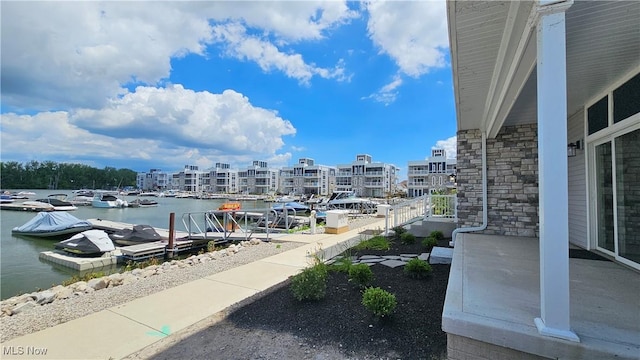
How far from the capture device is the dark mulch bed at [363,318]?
263 centimetres

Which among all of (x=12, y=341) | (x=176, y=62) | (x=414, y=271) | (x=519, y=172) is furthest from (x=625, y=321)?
(x=176, y=62)

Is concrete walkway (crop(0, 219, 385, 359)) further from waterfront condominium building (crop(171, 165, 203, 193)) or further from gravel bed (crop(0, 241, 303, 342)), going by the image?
waterfront condominium building (crop(171, 165, 203, 193))

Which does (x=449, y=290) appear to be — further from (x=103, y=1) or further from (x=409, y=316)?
(x=103, y=1)

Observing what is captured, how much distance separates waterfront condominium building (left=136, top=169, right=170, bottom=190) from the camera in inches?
3853

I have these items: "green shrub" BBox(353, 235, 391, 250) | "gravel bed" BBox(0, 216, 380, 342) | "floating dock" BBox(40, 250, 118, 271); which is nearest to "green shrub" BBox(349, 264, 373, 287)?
"green shrub" BBox(353, 235, 391, 250)

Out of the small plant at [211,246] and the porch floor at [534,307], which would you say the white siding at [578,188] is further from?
the small plant at [211,246]

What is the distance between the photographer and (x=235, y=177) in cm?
7700

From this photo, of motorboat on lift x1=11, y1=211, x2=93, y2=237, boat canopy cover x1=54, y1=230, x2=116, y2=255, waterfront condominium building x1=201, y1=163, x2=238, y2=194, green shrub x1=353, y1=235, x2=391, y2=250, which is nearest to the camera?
green shrub x1=353, y1=235, x2=391, y2=250

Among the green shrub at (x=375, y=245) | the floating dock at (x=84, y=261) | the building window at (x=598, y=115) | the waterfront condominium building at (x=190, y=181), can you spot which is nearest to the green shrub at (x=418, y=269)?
the green shrub at (x=375, y=245)

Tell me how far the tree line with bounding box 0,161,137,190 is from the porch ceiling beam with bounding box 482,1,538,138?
296 ft

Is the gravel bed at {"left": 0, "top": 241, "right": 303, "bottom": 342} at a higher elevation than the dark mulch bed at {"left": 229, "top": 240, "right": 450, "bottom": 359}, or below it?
below

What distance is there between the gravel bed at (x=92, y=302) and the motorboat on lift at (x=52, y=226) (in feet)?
41.6

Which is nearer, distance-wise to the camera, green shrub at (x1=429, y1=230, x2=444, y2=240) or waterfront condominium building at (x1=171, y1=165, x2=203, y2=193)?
green shrub at (x1=429, y1=230, x2=444, y2=240)

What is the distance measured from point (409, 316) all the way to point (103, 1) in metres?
7.62
